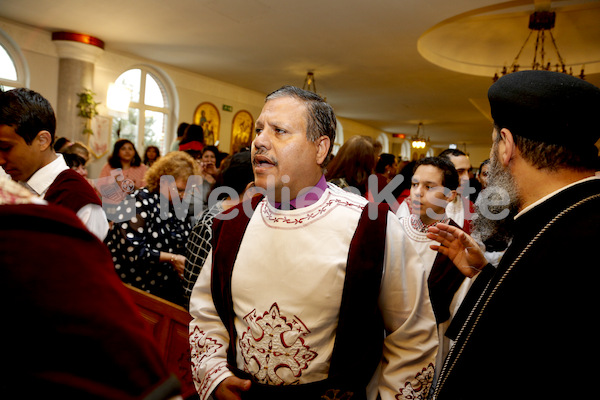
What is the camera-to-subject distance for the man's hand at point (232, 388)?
4.82 feet

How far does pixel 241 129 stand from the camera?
14.6 m

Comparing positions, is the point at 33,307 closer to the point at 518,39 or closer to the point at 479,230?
the point at 479,230

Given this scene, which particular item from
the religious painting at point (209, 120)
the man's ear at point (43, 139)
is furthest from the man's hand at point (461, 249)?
the religious painting at point (209, 120)

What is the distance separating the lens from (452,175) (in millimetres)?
3016

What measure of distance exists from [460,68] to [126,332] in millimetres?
11267

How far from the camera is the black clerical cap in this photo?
4.20ft

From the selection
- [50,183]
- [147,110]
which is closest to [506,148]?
[50,183]

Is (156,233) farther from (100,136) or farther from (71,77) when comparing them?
(100,136)

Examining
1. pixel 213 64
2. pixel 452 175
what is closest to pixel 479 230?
pixel 452 175

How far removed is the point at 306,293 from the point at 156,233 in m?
2.15

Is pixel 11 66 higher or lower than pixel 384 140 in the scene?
lower

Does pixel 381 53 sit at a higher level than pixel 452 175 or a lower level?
higher

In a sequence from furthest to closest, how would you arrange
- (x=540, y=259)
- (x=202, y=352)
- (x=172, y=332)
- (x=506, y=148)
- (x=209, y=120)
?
(x=209, y=120) → (x=172, y=332) → (x=202, y=352) → (x=506, y=148) → (x=540, y=259)

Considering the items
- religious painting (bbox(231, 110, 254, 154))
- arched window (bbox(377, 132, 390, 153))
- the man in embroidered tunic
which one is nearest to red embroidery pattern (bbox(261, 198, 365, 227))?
the man in embroidered tunic
